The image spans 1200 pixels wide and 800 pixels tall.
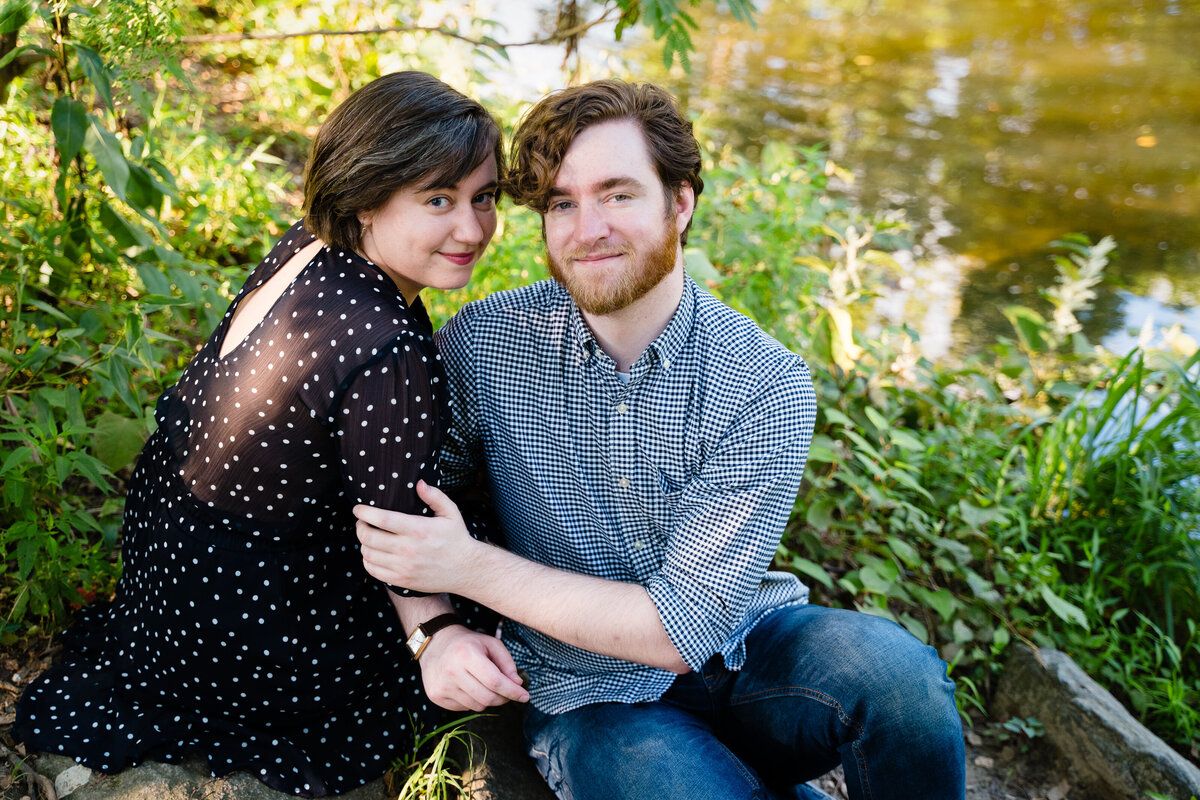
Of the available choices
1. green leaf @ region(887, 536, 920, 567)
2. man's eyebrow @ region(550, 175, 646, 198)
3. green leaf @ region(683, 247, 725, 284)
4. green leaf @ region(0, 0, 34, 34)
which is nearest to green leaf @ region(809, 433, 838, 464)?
green leaf @ region(887, 536, 920, 567)

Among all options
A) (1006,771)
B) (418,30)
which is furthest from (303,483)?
(1006,771)

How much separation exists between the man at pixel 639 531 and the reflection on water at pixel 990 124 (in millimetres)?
3009

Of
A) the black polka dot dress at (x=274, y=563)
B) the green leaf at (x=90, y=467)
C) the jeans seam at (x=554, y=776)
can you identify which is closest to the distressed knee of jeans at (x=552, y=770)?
the jeans seam at (x=554, y=776)

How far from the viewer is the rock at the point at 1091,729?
91.5 inches

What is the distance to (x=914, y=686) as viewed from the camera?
1.81 metres

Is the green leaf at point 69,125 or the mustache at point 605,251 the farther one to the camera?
the green leaf at point 69,125

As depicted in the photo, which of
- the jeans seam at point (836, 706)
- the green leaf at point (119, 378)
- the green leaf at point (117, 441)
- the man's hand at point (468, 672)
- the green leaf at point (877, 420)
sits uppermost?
the green leaf at point (119, 378)

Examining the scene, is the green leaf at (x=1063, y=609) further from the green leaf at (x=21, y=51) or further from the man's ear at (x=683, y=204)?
the green leaf at (x=21, y=51)

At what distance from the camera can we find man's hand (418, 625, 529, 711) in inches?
67.4

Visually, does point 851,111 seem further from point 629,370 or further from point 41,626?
point 41,626

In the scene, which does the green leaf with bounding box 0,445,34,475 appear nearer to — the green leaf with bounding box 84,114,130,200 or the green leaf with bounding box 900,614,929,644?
the green leaf with bounding box 84,114,130,200

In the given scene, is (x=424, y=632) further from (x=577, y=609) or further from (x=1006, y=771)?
(x=1006, y=771)

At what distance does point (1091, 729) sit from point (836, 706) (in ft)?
3.44


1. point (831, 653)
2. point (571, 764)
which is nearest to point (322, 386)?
point (571, 764)
